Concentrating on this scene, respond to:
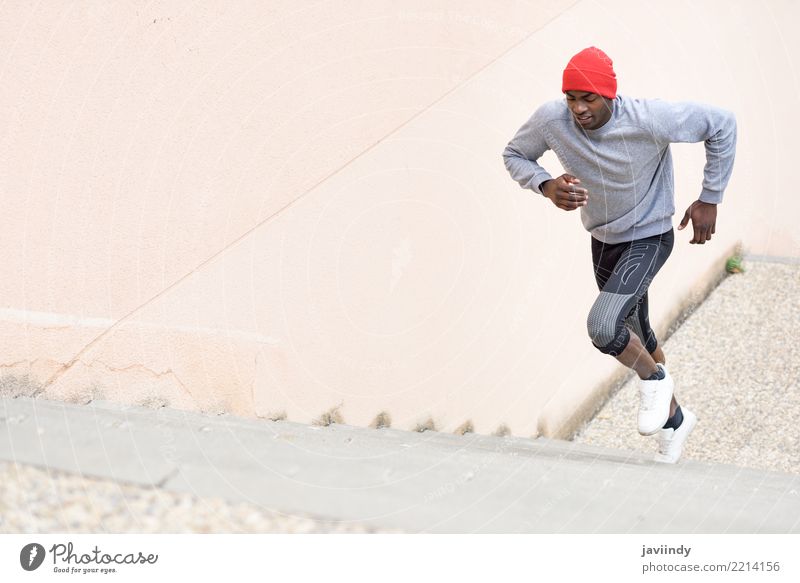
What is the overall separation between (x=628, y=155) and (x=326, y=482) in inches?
52.3

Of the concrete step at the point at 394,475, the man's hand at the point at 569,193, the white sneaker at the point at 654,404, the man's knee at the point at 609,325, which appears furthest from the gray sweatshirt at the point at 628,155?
the concrete step at the point at 394,475

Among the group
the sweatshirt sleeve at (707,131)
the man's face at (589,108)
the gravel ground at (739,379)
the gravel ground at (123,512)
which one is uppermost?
the man's face at (589,108)

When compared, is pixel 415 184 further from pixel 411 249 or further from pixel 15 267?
pixel 15 267

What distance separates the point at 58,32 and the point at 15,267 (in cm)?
85

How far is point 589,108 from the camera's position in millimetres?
2570

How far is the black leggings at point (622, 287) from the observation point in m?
2.69

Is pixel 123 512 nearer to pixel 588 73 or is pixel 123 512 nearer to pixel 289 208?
pixel 289 208

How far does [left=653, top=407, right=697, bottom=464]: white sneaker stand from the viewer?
297 centimetres

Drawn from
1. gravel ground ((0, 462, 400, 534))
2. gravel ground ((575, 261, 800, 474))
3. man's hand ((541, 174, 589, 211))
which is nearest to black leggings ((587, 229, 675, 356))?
man's hand ((541, 174, 589, 211))

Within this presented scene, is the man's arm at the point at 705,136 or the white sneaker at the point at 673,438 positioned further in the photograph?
the white sneaker at the point at 673,438

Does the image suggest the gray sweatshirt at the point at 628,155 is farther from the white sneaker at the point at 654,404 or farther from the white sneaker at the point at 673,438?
the white sneaker at the point at 673,438

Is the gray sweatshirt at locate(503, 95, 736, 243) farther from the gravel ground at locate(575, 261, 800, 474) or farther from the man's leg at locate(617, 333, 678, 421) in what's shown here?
the gravel ground at locate(575, 261, 800, 474)

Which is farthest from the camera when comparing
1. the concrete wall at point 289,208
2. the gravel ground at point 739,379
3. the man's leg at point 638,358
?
the gravel ground at point 739,379

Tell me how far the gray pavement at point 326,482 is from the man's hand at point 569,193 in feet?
2.63
